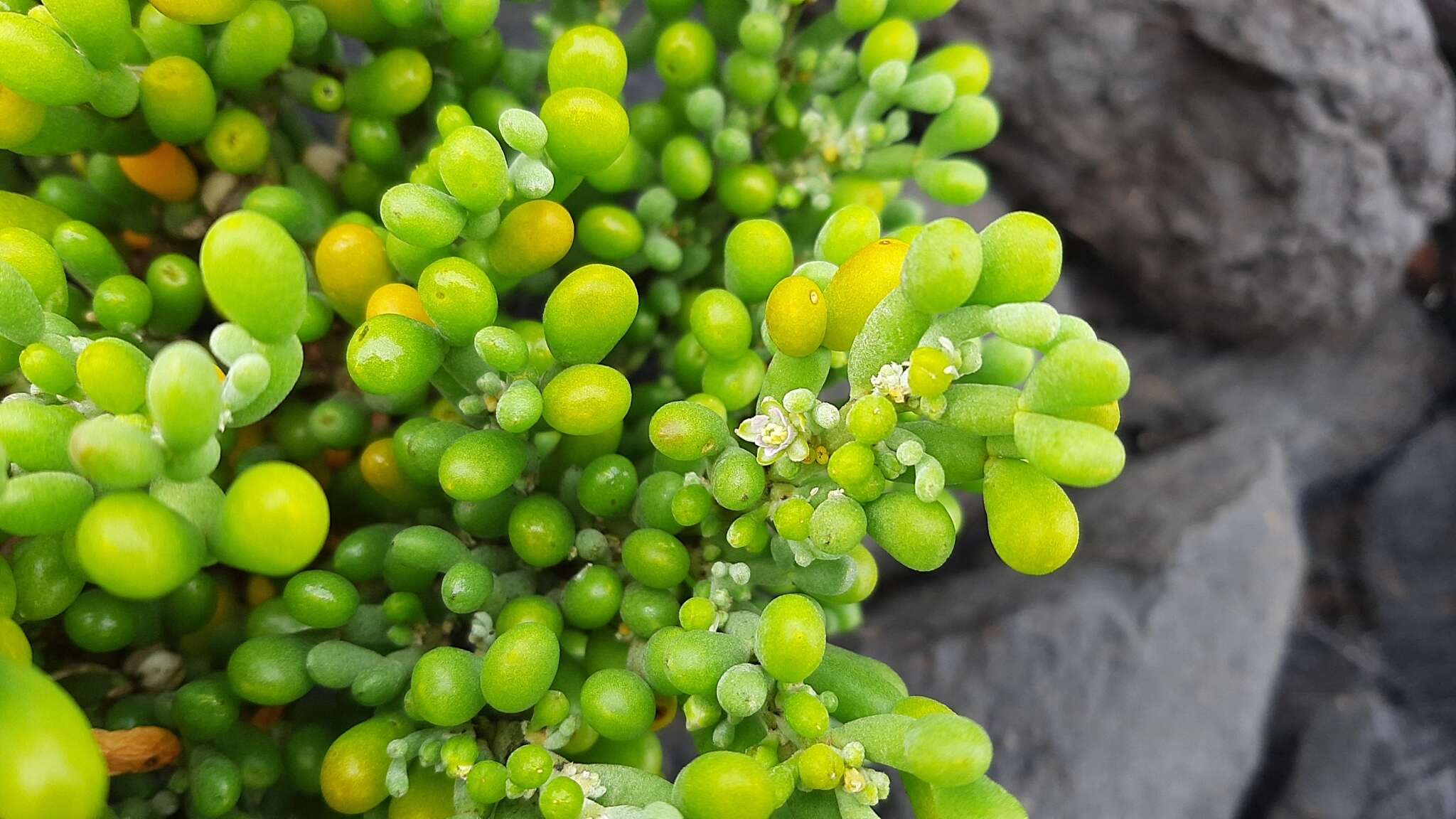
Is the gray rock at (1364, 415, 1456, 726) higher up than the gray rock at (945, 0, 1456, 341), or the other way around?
A: the gray rock at (945, 0, 1456, 341)

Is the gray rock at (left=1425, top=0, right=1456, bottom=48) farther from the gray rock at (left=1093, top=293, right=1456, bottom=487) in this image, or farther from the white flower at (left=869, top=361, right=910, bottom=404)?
the white flower at (left=869, top=361, right=910, bottom=404)

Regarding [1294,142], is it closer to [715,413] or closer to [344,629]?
[715,413]

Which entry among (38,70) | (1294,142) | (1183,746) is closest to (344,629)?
(38,70)

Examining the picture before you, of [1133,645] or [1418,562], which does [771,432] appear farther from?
[1418,562]

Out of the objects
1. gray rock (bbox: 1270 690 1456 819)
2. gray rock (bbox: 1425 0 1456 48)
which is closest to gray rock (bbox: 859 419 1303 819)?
gray rock (bbox: 1270 690 1456 819)

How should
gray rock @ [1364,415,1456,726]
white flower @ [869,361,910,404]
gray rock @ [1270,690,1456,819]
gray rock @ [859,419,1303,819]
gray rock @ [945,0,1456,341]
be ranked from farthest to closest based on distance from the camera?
gray rock @ [1364,415,1456,726]
gray rock @ [1270,690,1456,819]
gray rock @ [945,0,1456,341]
gray rock @ [859,419,1303,819]
white flower @ [869,361,910,404]

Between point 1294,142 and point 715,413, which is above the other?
point 715,413

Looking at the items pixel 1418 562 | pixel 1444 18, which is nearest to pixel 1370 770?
pixel 1418 562

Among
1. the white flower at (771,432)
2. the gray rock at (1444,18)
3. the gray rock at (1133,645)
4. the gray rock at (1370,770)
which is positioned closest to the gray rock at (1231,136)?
the gray rock at (1444,18)

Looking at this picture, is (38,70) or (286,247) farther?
(38,70)
